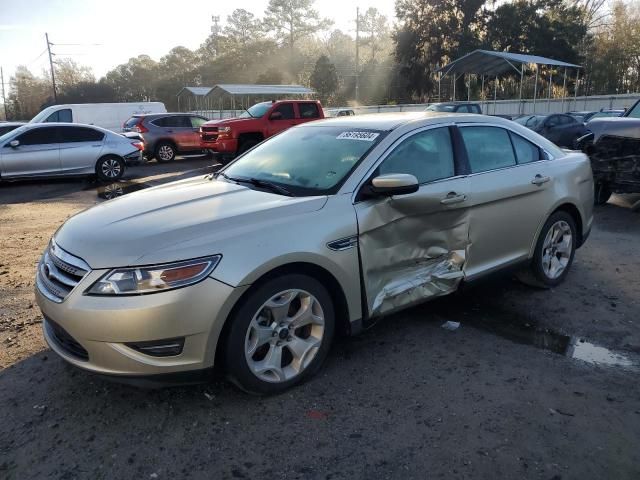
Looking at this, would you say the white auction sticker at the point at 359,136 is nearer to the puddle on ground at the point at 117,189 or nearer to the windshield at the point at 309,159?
the windshield at the point at 309,159

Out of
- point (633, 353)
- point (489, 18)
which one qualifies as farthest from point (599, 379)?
point (489, 18)

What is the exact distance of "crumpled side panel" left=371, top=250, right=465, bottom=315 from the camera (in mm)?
3650

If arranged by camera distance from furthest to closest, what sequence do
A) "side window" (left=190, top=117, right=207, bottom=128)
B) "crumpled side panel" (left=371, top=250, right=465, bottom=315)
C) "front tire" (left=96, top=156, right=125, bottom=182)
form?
"side window" (left=190, top=117, right=207, bottom=128)
"front tire" (left=96, top=156, right=125, bottom=182)
"crumpled side panel" (left=371, top=250, right=465, bottom=315)

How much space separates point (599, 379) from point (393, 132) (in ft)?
7.04

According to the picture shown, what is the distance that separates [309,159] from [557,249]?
2695 millimetres

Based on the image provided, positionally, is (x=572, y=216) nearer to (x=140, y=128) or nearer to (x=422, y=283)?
(x=422, y=283)

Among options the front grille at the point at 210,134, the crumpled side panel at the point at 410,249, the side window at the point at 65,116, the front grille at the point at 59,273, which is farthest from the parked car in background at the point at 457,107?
the front grille at the point at 59,273

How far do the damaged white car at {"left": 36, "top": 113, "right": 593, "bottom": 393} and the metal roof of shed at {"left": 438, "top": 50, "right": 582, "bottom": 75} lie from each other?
86.1 ft

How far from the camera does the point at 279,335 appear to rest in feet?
10.5

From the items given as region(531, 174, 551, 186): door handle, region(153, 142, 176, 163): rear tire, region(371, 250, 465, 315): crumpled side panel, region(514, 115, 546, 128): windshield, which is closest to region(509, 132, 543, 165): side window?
region(531, 174, 551, 186): door handle

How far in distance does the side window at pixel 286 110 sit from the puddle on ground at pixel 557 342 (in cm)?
1270

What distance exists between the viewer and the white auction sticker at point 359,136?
3.88 metres

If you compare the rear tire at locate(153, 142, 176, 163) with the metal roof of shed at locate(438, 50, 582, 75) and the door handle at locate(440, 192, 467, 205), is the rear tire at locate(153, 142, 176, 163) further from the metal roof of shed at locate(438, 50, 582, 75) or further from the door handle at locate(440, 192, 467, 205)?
the metal roof of shed at locate(438, 50, 582, 75)

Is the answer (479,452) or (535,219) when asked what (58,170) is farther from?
(479,452)
